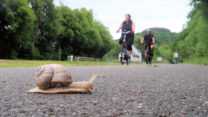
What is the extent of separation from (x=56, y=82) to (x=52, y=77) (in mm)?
86

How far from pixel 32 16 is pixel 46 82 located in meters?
26.4

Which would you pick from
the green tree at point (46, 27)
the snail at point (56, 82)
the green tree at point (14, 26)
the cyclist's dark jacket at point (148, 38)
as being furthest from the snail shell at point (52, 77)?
the green tree at point (46, 27)

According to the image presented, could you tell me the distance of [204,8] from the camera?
1383 cm

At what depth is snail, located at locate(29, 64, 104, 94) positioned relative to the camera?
2.95m

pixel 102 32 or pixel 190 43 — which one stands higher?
pixel 102 32

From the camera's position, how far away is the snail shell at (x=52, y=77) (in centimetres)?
294

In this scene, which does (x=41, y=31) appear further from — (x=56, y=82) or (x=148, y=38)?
(x=56, y=82)

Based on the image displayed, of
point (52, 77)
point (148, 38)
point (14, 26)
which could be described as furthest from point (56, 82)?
point (14, 26)

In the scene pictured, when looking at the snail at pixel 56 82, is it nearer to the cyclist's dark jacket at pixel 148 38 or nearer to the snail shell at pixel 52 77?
the snail shell at pixel 52 77

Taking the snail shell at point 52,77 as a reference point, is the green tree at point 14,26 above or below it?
above

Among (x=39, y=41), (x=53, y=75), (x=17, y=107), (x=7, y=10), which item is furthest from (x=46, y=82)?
(x=39, y=41)

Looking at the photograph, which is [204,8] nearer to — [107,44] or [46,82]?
[46,82]

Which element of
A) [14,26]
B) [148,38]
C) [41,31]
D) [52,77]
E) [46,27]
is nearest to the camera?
[52,77]

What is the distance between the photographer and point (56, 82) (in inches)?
117
